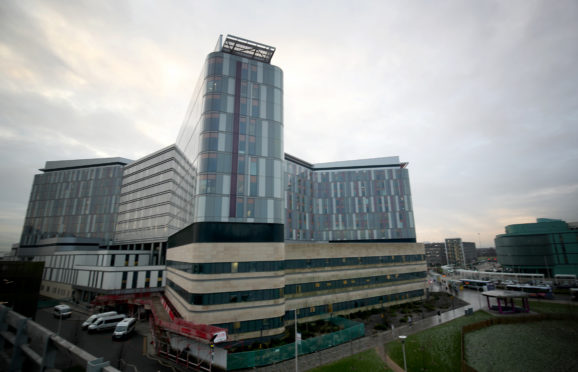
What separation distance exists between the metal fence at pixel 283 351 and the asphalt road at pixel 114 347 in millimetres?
7255

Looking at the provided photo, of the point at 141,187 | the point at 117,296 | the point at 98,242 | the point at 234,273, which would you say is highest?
the point at 141,187

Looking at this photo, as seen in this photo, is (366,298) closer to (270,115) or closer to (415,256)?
(415,256)

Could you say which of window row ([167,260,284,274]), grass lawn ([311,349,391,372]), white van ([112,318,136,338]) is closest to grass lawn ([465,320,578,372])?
grass lawn ([311,349,391,372])

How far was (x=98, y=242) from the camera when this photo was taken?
95188 millimetres

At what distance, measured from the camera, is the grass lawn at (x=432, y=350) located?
29.8 m

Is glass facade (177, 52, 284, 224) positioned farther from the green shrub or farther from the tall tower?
the green shrub

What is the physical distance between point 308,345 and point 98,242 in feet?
316

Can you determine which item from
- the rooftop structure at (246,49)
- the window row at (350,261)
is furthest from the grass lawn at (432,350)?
the rooftop structure at (246,49)

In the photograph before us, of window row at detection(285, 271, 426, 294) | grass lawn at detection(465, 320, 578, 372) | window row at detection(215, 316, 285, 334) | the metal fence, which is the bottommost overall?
grass lawn at detection(465, 320, 578, 372)

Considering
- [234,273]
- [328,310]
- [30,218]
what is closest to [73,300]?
[234,273]

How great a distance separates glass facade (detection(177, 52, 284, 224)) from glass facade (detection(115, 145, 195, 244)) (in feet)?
120

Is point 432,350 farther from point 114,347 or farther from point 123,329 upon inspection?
point 123,329

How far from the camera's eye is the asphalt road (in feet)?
92.1

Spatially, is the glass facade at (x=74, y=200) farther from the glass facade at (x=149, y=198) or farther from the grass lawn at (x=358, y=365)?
the grass lawn at (x=358, y=365)
